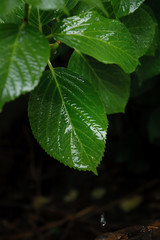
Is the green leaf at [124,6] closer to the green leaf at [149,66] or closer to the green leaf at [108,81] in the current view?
the green leaf at [108,81]

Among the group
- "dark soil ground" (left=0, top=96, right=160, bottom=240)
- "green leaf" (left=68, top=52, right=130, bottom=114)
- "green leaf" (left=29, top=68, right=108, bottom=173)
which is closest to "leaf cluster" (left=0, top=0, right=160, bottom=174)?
"green leaf" (left=29, top=68, right=108, bottom=173)

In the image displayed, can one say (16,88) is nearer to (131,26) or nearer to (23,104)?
(131,26)

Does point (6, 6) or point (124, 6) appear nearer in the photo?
point (6, 6)

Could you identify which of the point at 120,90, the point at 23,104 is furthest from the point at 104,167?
the point at 120,90

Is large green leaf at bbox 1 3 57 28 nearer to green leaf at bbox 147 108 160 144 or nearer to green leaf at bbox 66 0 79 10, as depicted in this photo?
green leaf at bbox 66 0 79 10

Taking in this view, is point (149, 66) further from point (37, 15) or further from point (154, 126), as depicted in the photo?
point (154, 126)

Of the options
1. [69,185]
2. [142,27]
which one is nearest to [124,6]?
[142,27]
